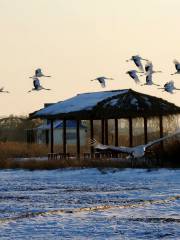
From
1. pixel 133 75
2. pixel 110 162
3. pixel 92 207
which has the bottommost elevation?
pixel 92 207

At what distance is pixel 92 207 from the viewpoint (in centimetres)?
1514

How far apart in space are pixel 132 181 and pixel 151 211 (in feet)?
33.7

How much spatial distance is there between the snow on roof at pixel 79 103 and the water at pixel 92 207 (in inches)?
399

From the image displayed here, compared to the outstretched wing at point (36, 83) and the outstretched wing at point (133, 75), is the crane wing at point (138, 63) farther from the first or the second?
the outstretched wing at point (36, 83)

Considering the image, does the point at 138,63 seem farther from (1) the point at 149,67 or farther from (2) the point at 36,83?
(2) the point at 36,83

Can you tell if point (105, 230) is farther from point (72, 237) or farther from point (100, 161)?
point (100, 161)

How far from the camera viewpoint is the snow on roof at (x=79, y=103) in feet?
121

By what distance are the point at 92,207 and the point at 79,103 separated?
77.1 feet

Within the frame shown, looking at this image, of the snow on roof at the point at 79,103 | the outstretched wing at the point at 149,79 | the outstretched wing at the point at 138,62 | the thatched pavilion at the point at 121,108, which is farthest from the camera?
the snow on roof at the point at 79,103

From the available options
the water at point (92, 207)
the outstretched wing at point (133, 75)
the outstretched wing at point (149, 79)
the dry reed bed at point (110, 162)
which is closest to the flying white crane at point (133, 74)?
the outstretched wing at point (133, 75)

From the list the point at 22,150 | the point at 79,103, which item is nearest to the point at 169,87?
the point at 79,103

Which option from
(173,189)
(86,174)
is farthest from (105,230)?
(86,174)

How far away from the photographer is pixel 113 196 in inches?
719

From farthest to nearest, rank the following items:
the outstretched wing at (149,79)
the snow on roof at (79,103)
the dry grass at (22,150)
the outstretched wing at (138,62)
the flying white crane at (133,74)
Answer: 1. the dry grass at (22,150)
2. the snow on roof at (79,103)
3. the outstretched wing at (149,79)
4. the flying white crane at (133,74)
5. the outstretched wing at (138,62)
